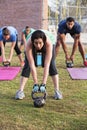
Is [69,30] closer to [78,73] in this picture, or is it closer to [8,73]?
[78,73]

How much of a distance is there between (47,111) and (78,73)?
10.7 feet

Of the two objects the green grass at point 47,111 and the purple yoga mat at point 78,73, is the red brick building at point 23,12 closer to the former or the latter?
the purple yoga mat at point 78,73

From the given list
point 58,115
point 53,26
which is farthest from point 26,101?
point 53,26

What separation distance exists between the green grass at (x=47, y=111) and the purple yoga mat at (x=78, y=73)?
95 centimetres

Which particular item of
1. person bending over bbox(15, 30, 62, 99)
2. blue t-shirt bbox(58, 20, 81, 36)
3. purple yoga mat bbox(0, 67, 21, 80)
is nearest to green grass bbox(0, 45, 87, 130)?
person bending over bbox(15, 30, 62, 99)

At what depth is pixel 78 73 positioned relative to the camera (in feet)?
25.1

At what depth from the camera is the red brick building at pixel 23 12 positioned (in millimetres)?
21188

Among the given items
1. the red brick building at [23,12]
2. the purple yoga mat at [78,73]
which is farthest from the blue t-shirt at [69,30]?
the red brick building at [23,12]

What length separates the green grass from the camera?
12.9ft

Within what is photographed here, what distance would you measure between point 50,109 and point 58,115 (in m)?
0.34

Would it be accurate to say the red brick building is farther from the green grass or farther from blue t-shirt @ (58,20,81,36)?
the green grass

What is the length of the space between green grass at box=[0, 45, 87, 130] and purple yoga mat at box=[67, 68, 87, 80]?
0.95 m

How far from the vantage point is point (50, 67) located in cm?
512

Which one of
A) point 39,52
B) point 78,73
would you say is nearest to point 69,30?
point 78,73
